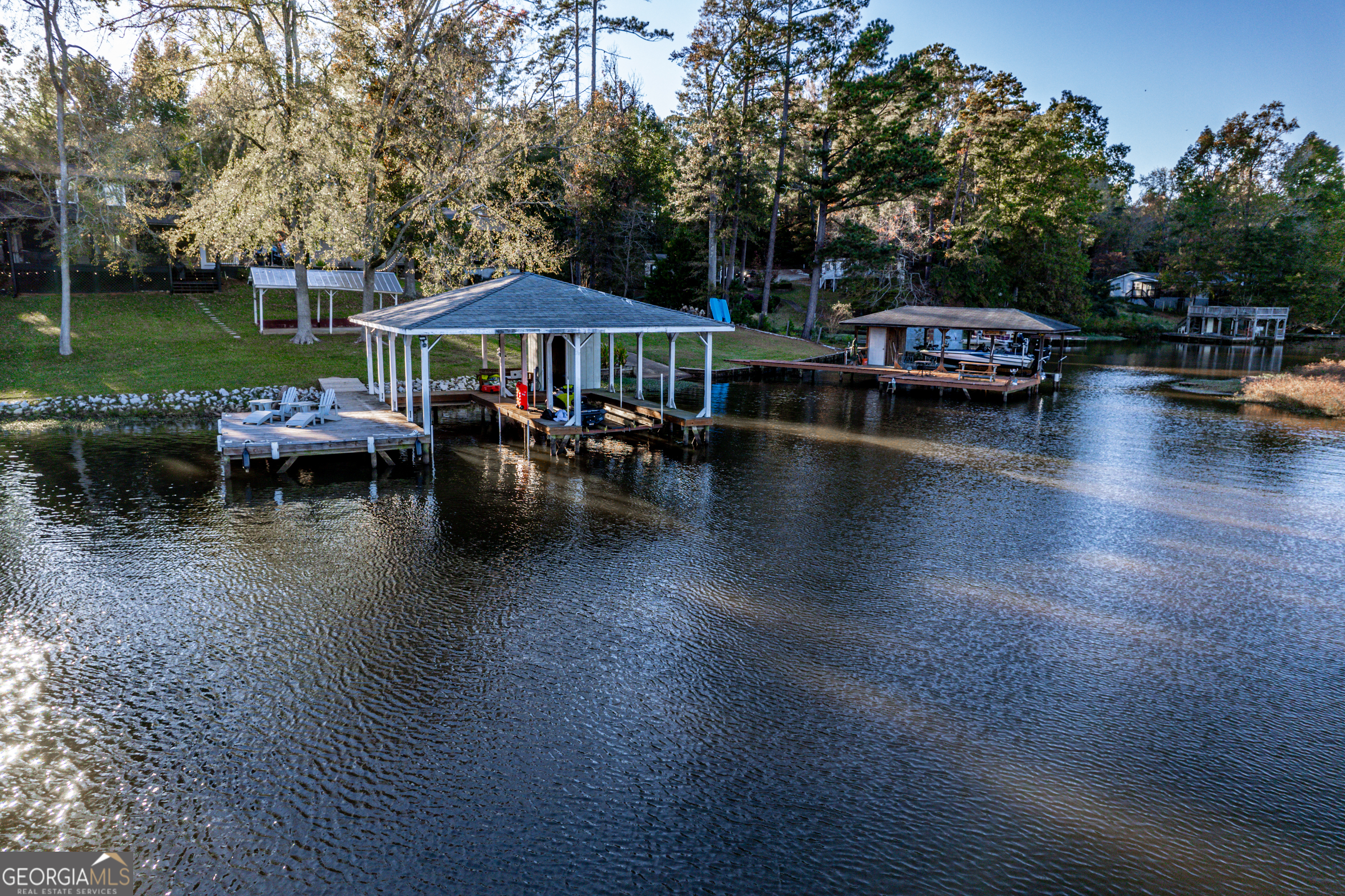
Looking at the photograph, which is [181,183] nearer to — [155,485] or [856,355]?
[155,485]

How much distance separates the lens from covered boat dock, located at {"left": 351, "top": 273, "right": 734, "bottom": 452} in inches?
698

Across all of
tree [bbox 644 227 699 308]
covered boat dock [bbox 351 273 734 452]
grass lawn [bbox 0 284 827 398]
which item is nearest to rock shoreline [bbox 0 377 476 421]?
grass lawn [bbox 0 284 827 398]

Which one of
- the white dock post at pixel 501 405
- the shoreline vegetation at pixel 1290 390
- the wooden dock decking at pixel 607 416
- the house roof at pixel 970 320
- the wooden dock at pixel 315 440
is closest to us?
the wooden dock at pixel 315 440

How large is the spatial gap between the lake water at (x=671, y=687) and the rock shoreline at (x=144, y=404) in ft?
22.7

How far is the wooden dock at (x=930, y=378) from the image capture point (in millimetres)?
30562

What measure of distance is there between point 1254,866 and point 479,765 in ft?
19.9

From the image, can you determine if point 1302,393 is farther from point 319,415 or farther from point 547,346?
point 319,415

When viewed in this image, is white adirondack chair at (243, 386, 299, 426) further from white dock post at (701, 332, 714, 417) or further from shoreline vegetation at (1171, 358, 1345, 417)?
shoreline vegetation at (1171, 358, 1345, 417)

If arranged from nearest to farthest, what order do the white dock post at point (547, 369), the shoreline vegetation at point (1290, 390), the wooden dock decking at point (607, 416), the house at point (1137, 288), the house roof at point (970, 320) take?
the wooden dock decking at point (607, 416) → the white dock post at point (547, 369) → the shoreline vegetation at point (1290, 390) → the house roof at point (970, 320) → the house at point (1137, 288)

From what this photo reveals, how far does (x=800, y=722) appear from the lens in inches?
288

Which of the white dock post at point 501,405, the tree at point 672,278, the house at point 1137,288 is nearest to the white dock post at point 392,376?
the white dock post at point 501,405

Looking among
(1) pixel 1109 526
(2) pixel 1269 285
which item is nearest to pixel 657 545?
(1) pixel 1109 526

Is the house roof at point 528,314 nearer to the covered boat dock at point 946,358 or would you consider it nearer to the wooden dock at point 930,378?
the wooden dock at point 930,378

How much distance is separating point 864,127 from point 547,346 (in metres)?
28.3
